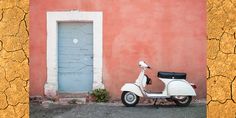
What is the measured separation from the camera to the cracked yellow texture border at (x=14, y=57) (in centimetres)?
365

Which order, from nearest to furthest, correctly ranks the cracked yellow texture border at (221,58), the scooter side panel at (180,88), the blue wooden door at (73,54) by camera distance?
the cracked yellow texture border at (221,58)
the scooter side panel at (180,88)
the blue wooden door at (73,54)

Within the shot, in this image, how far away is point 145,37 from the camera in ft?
29.2

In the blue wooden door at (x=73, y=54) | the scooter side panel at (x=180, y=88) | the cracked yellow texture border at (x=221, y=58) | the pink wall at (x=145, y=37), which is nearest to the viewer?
the cracked yellow texture border at (x=221, y=58)

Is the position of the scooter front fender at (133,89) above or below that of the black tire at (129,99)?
above

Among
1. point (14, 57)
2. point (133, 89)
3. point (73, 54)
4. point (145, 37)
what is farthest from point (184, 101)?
point (14, 57)

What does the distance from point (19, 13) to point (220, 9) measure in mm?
1501

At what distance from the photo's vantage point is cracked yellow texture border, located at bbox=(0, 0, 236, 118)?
3.62 m

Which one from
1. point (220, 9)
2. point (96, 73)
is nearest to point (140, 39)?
point (96, 73)

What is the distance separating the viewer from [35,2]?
8953 mm

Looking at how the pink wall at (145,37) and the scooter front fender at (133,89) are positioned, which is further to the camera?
the pink wall at (145,37)

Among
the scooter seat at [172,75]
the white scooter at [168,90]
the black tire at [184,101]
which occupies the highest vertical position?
the scooter seat at [172,75]

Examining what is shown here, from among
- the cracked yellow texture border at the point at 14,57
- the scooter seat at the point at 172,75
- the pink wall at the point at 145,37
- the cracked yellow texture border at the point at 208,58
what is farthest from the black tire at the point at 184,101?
the cracked yellow texture border at the point at 14,57

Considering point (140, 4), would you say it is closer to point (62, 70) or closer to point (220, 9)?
point (62, 70)

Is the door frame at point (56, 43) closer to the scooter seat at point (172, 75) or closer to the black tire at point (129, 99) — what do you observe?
the black tire at point (129, 99)
